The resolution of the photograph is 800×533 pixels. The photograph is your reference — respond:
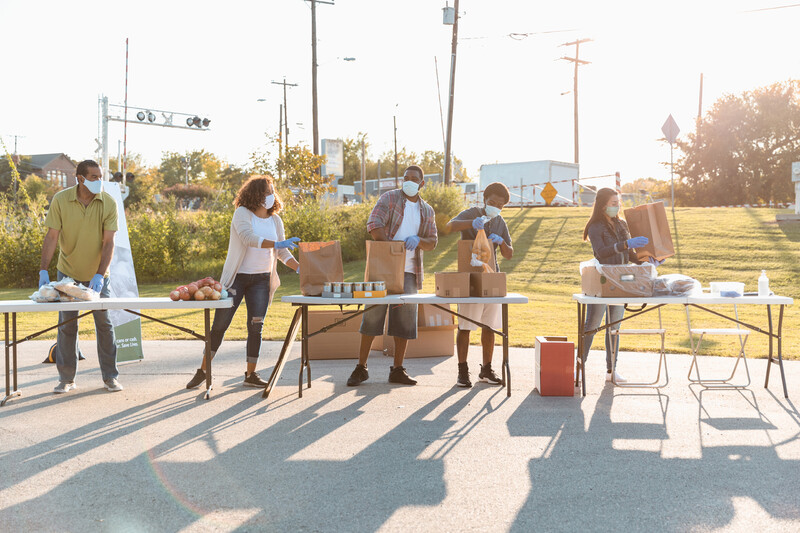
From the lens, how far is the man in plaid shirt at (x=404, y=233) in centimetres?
650

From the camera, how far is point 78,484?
3986mm

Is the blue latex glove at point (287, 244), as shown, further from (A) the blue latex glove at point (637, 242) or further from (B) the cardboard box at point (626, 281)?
(A) the blue latex glove at point (637, 242)

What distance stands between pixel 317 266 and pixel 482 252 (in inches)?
55.3

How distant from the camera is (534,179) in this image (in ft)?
106

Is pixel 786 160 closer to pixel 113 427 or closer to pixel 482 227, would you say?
pixel 482 227

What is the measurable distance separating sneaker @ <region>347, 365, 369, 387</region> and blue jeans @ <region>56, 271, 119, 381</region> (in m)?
2.14

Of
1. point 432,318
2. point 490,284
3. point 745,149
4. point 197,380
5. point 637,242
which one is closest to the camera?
point 490,284

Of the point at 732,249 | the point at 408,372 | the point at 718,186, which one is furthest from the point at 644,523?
the point at 718,186

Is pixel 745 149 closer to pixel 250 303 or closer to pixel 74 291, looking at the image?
pixel 250 303

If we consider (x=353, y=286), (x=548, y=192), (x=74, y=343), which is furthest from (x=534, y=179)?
(x=74, y=343)

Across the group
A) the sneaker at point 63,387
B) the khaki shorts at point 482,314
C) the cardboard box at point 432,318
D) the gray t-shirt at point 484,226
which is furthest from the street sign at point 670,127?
the sneaker at point 63,387

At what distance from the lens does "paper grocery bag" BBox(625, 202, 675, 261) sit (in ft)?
21.1

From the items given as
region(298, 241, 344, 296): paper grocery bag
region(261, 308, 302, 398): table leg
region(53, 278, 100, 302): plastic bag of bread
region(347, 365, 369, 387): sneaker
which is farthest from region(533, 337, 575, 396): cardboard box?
region(53, 278, 100, 302): plastic bag of bread

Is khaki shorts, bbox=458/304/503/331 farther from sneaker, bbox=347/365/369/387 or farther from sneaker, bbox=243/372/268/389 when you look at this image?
sneaker, bbox=243/372/268/389
